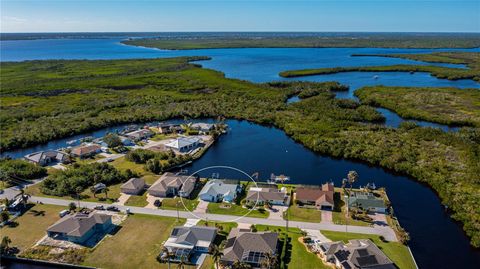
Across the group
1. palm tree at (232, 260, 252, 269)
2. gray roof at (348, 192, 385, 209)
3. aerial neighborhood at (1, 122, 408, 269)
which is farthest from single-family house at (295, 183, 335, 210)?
palm tree at (232, 260, 252, 269)

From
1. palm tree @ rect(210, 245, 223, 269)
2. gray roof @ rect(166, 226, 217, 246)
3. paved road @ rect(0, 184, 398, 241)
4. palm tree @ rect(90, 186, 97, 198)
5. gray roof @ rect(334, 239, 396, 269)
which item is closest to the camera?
palm tree @ rect(210, 245, 223, 269)

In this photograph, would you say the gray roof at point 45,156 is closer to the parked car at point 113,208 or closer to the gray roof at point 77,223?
the parked car at point 113,208

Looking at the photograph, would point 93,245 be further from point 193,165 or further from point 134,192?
point 193,165

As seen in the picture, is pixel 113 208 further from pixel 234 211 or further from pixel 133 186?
pixel 234 211

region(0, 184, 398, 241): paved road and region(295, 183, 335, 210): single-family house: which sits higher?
region(295, 183, 335, 210): single-family house

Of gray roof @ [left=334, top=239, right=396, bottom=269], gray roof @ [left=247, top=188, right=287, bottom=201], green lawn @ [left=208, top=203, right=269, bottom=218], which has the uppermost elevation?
gray roof @ [left=334, top=239, right=396, bottom=269]

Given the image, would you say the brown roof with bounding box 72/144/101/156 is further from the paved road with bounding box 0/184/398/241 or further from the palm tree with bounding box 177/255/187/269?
the palm tree with bounding box 177/255/187/269

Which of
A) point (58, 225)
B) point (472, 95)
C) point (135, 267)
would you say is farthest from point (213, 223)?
point (472, 95)

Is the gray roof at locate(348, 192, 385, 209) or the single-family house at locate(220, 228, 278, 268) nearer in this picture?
the single-family house at locate(220, 228, 278, 268)
